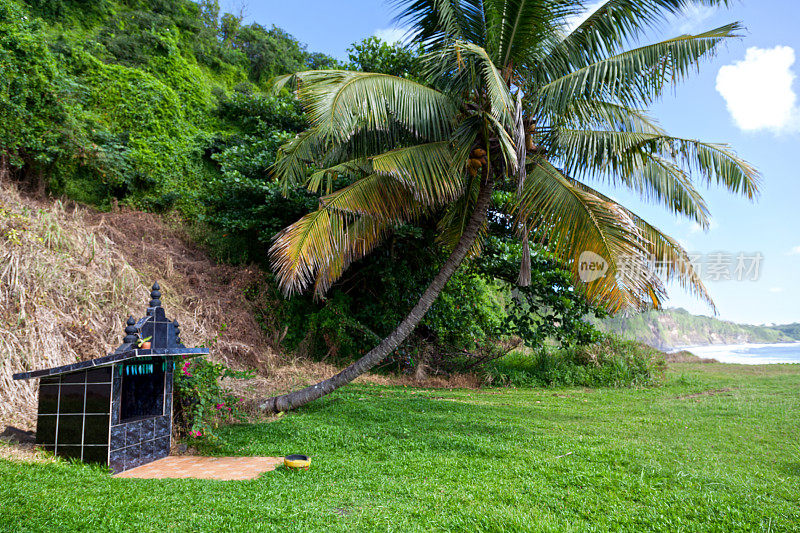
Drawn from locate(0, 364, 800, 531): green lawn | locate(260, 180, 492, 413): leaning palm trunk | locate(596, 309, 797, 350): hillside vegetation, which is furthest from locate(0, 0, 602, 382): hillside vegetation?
locate(596, 309, 797, 350): hillside vegetation

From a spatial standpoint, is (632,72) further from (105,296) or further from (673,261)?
(105,296)

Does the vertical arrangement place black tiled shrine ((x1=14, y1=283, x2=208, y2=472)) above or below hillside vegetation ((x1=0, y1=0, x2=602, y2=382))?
below

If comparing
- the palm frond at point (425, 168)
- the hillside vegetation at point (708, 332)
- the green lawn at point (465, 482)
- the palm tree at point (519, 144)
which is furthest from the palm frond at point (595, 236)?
the hillside vegetation at point (708, 332)

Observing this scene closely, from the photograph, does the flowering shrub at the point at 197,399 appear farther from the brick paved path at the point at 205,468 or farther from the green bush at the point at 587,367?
the green bush at the point at 587,367

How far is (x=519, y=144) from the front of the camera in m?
6.32

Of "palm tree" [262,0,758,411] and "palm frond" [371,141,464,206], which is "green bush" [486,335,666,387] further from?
"palm frond" [371,141,464,206]

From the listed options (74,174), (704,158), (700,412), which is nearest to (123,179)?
(74,174)

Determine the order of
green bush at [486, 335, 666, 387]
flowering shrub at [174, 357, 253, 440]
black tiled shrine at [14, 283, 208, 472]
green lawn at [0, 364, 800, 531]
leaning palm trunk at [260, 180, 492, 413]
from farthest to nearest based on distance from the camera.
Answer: green bush at [486, 335, 666, 387], leaning palm trunk at [260, 180, 492, 413], flowering shrub at [174, 357, 253, 440], black tiled shrine at [14, 283, 208, 472], green lawn at [0, 364, 800, 531]

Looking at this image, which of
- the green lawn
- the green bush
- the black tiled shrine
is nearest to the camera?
the green lawn

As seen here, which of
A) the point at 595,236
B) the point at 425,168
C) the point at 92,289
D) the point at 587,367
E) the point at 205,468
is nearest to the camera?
the point at 205,468

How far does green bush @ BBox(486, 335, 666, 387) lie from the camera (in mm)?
12617

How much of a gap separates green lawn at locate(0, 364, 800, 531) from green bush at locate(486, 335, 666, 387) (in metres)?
4.64

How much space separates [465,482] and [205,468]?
→ 287 cm

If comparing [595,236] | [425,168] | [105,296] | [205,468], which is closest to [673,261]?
[595,236]
